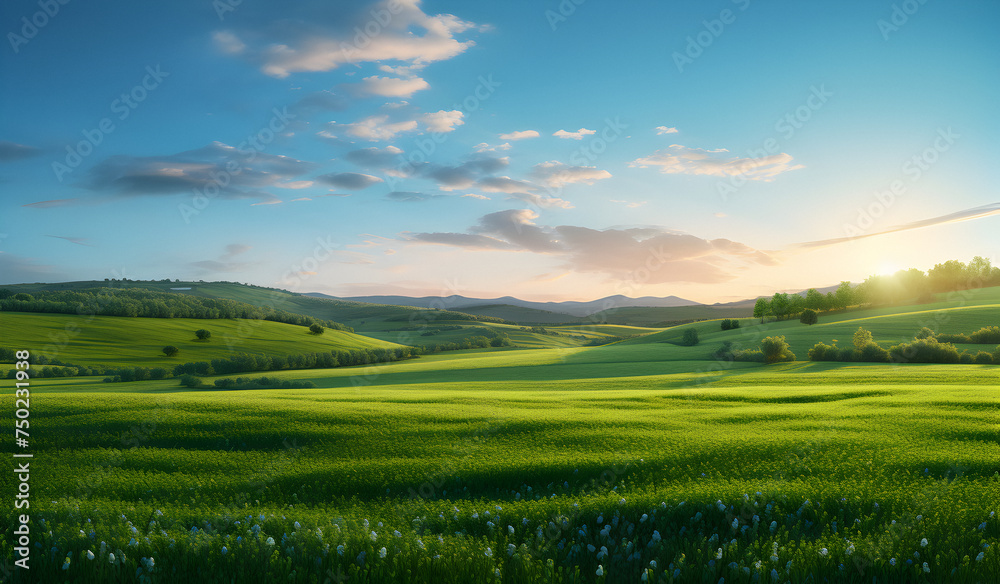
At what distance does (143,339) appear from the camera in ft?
250

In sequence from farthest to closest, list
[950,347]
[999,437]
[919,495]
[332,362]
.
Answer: [332,362] → [950,347] → [999,437] → [919,495]

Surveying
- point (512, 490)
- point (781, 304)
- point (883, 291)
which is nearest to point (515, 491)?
point (512, 490)

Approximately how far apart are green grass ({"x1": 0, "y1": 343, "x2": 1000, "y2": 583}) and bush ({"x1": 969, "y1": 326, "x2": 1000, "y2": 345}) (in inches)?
1827

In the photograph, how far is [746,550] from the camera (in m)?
5.78

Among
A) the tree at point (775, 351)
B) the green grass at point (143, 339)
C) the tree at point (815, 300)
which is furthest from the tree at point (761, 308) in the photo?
the green grass at point (143, 339)

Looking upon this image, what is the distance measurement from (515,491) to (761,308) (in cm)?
10384

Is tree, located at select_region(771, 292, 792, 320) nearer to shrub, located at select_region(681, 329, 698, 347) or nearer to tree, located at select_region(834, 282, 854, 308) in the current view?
tree, located at select_region(834, 282, 854, 308)

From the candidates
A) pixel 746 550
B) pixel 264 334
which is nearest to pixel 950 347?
pixel 746 550

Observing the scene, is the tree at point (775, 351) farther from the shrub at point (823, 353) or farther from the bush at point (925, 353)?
the bush at point (925, 353)

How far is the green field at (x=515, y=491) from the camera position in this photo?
550 centimetres

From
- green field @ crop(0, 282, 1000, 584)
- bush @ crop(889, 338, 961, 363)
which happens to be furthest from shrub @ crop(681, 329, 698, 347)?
green field @ crop(0, 282, 1000, 584)

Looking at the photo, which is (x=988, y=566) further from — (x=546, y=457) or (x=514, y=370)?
(x=514, y=370)

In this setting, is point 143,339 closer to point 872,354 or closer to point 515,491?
point 515,491

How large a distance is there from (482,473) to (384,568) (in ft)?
14.6
